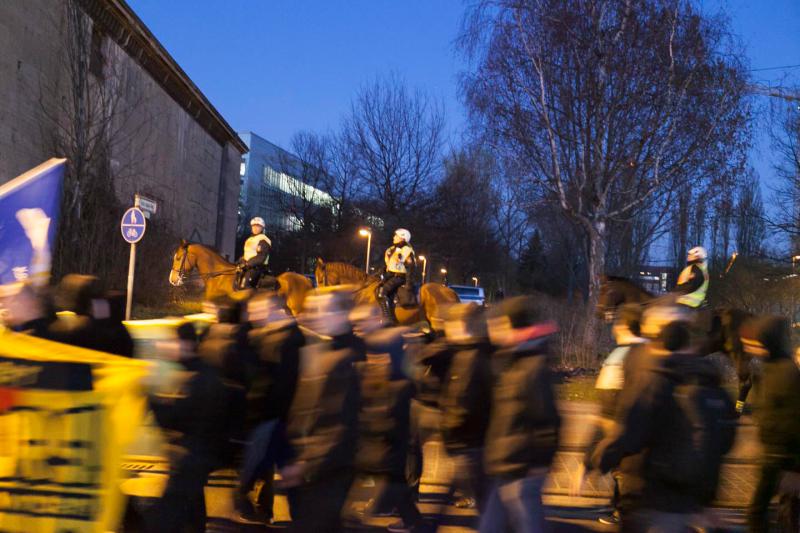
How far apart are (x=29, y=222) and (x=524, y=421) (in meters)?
5.39

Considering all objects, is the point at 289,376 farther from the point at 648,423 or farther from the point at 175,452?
the point at 648,423

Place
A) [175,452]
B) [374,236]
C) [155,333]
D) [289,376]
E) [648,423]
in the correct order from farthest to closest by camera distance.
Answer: [374,236] < [155,333] < [289,376] < [175,452] < [648,423]

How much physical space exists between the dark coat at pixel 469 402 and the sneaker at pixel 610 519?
2.39 m

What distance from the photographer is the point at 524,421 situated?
14.9ft

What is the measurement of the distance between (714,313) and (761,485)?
18.4 feet

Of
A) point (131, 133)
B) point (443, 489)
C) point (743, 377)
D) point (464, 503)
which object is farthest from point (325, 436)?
point (131, 133)

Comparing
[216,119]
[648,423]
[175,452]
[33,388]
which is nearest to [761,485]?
[648,423]

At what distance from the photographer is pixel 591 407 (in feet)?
39.0

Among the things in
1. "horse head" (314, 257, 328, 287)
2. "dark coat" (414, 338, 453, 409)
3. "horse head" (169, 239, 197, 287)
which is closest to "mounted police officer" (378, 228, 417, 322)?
"horse head" (314, 257, 328, 287)

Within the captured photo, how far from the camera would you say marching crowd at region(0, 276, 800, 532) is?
4449 millimetres

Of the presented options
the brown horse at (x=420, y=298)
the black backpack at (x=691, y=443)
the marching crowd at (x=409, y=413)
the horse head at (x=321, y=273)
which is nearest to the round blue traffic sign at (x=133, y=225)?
the brown horse at (x=420, y=298)

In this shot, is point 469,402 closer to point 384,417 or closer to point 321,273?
point 384,417

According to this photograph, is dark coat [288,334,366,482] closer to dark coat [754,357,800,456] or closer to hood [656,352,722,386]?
hood [656,352,722,386]

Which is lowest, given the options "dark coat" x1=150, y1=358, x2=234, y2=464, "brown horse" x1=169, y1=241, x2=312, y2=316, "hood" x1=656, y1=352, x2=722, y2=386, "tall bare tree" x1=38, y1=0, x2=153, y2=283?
"dark coat" x1=150, y1=358, x2=234, y2=464
